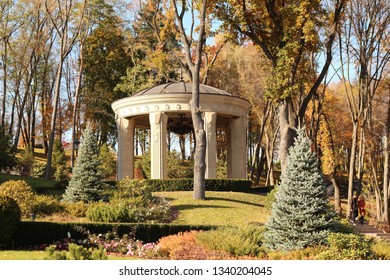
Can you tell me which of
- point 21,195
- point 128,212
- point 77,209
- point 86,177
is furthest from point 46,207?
point 128,212

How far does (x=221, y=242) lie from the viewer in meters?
12.8

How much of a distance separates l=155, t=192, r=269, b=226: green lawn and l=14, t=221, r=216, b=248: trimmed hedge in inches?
124

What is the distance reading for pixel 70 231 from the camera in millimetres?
14891

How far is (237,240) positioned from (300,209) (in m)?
1.78

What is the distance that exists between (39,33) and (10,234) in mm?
32081

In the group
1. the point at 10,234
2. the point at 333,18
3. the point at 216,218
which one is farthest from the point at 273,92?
the point at 10,234

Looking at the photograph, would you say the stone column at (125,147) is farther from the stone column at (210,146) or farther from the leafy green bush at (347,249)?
the leafy green bush at (347,249)

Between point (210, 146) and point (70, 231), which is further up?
point (210, 146)

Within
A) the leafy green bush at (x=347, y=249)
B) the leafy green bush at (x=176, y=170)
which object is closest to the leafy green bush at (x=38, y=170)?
the leafy green bush at (x=176, y=170)

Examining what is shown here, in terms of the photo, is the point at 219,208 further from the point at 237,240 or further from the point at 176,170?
the point at 176,170

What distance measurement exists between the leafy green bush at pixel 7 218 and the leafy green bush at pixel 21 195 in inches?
175

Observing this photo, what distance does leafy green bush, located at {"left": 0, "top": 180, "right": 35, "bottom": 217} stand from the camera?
61.6ft

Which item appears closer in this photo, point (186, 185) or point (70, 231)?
point (70, 231)
